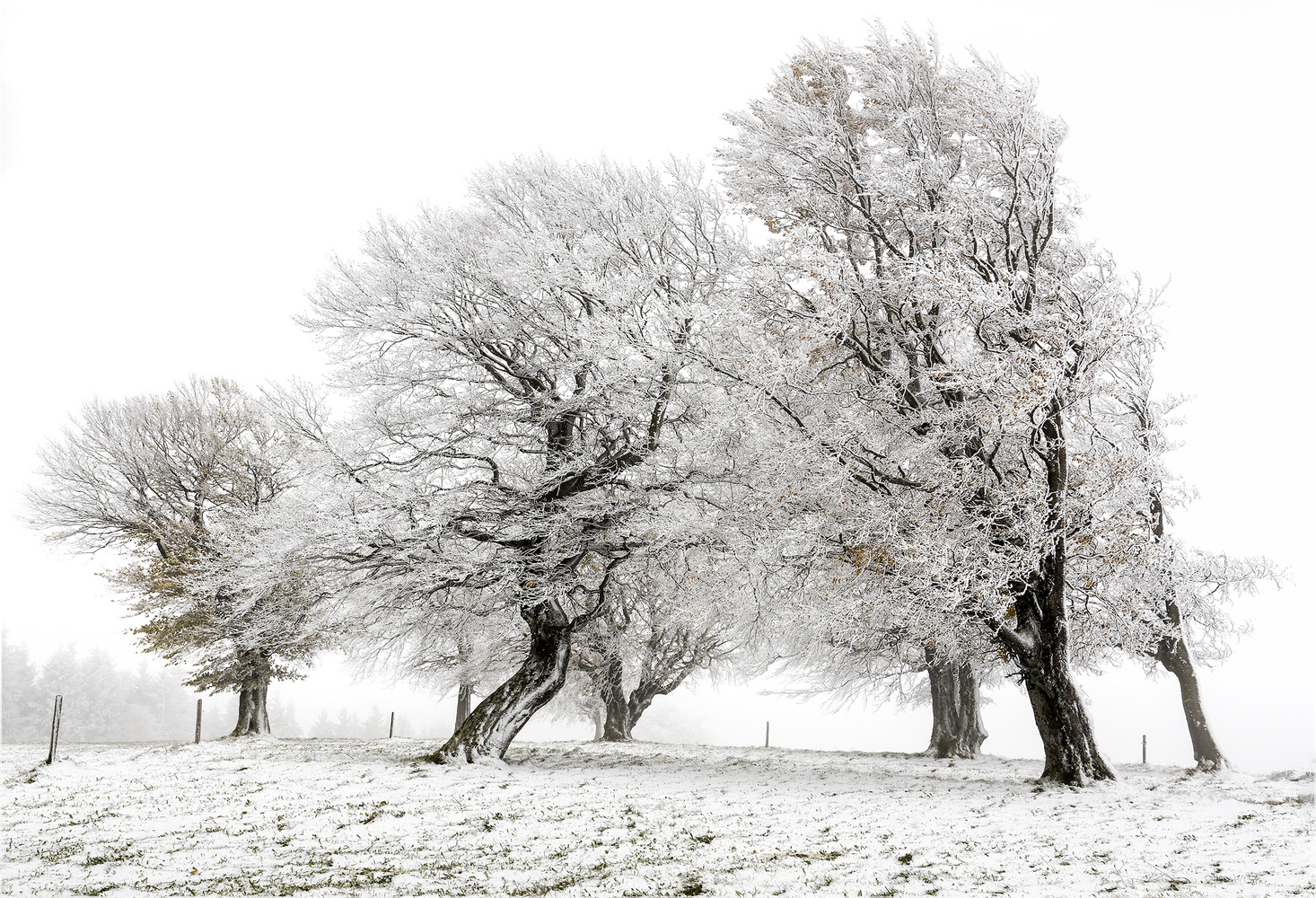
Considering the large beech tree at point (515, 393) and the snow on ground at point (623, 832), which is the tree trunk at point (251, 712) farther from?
the large beech tree at point (515, 393)

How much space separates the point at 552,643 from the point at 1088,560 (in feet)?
29.1

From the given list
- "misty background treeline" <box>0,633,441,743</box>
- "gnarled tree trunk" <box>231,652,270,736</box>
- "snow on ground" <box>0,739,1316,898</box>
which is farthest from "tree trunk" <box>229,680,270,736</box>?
"misty background treeline" <box>0,633,441,743</box>

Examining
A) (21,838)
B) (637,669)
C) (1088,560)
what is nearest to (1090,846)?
(1088,560)

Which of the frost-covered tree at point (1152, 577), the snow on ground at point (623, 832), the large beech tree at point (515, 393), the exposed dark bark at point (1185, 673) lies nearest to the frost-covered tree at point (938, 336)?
the frost-covered tree at point (1152, 577)

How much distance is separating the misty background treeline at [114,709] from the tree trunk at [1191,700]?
1645 inches

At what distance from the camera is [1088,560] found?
37.1 feet

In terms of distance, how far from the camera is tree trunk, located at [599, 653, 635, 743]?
20.9m

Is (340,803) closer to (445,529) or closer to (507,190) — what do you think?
(445,529)

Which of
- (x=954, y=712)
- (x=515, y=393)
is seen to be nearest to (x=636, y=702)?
(x=954, y=712)

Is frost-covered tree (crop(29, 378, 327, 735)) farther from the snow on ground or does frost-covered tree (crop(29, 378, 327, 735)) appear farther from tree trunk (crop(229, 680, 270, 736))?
the snow on ground

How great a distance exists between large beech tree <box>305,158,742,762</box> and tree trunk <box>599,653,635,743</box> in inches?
288

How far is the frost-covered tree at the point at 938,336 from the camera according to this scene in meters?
9.68

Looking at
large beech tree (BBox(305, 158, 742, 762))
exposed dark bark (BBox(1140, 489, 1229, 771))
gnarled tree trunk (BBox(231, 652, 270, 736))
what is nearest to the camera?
large beech tree (BBox(305, 158, 742, 762))

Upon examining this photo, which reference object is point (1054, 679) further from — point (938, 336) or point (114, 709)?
point (114, 709)
